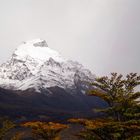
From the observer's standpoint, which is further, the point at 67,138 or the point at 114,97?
the point at 67,138

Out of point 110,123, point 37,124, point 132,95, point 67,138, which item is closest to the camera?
point 110,123

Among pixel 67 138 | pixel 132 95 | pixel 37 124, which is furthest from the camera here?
pixel 67 138

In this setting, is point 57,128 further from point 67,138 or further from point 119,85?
point 67,138

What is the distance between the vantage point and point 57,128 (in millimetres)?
40812

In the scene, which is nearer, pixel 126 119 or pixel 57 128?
pixel 126 119

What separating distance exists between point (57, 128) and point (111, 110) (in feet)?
34.5

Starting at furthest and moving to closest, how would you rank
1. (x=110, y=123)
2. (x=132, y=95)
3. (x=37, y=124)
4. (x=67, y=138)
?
(x=67, y=138) < (x=37, y=124) < (x=132, y=95) < (x=110, y=123)

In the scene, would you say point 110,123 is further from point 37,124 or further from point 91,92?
point 37,124

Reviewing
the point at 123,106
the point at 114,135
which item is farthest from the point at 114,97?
the point at 114,135

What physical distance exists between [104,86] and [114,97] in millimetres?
1224

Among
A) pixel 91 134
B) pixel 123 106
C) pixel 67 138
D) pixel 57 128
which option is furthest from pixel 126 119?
pixel 67 138

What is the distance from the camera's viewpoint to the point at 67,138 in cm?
12156

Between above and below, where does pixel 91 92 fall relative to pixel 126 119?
above

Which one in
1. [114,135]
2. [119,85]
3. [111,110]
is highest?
[119,85]
